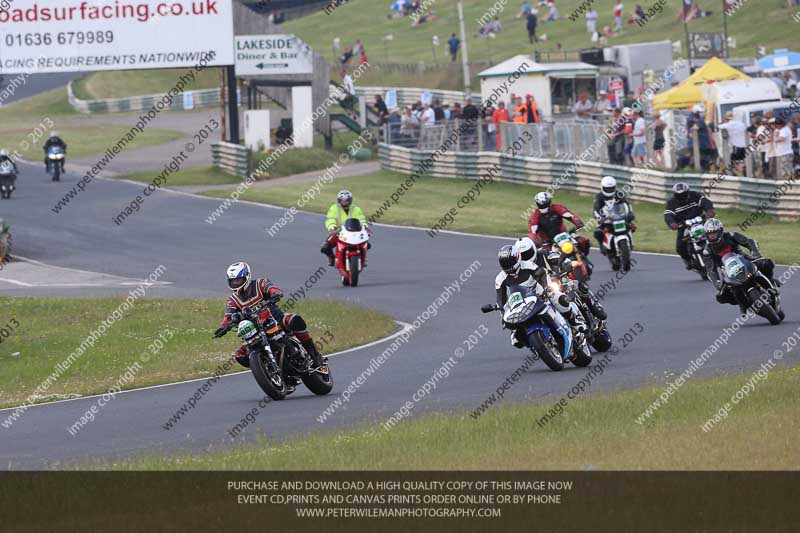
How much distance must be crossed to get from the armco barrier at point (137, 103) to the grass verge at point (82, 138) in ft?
19.6

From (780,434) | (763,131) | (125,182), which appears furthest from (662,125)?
(780,434)

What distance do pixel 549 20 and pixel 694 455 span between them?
64991mm

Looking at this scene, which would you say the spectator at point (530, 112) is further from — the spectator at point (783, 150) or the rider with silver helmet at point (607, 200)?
the rider with silver helmet at point (607, 200)

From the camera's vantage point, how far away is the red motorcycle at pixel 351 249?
24.3m

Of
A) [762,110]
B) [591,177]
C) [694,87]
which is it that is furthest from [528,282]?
[694,87]

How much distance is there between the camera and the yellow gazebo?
124 feet

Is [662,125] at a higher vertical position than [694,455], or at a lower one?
higher

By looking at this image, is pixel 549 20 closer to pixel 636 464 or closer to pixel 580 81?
pixel 580 81

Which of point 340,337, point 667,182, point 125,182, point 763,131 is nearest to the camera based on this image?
point 340,337

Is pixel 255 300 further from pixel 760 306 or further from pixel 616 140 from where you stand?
pixel 616 140

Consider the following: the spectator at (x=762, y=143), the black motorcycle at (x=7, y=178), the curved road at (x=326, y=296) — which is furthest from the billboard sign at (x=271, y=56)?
the spectator at (x=762, y=143)

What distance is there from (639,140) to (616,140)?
2.28 feet

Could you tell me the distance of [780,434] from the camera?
1059cm
